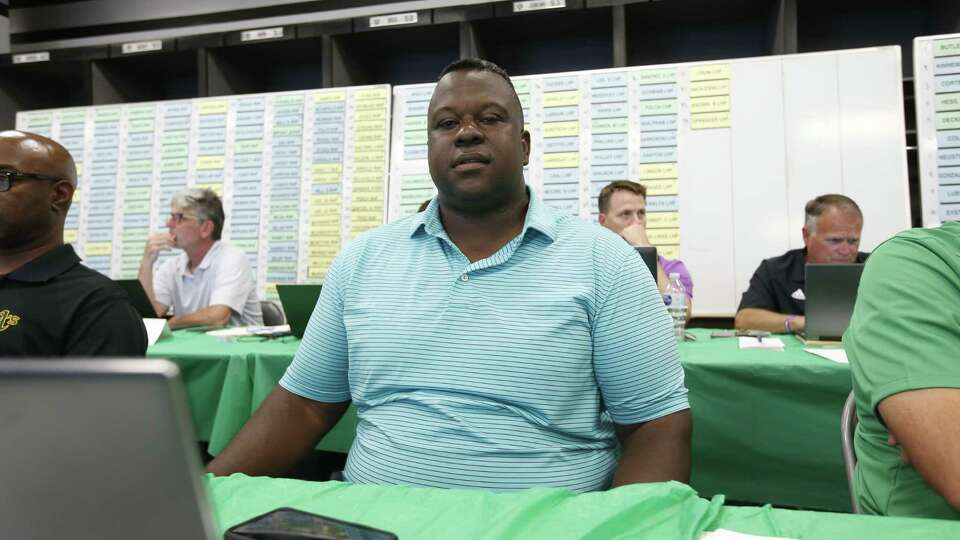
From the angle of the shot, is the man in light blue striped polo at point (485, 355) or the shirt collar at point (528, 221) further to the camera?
the shirt collar at point (528, 221)

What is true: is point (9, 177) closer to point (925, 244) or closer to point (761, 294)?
point (925, 244)

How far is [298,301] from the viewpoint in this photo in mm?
2199

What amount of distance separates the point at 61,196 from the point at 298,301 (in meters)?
0.86

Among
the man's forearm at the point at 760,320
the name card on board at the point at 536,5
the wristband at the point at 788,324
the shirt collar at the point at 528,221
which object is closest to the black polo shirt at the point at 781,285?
the man's forearm at the point at 760,320

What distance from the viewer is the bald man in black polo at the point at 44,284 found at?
1.34 m

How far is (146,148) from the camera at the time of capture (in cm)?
417

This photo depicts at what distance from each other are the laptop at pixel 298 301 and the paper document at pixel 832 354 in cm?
154

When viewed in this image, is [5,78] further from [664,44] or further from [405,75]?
[664,44]

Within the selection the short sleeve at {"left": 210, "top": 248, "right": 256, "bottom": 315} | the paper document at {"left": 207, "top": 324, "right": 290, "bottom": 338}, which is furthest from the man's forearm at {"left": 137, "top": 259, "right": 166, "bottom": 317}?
the paper document at {"left": 207, "top": 324, "right": 290, "bottom": 338}

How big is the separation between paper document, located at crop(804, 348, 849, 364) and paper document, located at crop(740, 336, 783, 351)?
0.31 feet

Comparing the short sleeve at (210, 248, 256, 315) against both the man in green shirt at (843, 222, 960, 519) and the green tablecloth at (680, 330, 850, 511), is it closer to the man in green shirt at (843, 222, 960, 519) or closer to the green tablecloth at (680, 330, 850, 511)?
the green tablecloth at (680, 330, 850, 511)

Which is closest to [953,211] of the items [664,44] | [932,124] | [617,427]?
[932,124]

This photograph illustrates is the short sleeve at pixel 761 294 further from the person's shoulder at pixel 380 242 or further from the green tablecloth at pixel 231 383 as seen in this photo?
the person's shoulder at pixel 380 242

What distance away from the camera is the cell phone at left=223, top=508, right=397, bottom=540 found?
1.76ft
